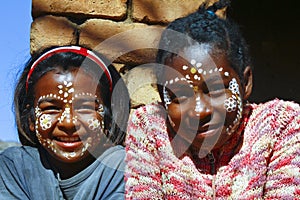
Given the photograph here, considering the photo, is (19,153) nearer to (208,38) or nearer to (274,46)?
(208,38)

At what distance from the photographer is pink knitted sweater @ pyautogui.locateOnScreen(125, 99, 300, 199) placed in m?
2.26

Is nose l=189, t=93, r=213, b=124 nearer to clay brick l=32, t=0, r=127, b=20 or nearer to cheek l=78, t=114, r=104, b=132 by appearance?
cheek l=78, t=114, r=104, b=132

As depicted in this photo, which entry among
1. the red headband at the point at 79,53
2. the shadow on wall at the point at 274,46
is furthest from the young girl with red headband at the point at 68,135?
the shadow on wall at the point at 274,46

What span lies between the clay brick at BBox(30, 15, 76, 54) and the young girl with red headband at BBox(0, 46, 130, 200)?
0.13 m

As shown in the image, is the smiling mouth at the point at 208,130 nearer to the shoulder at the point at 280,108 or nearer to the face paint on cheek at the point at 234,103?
the face paint on cheek at the point at 234,103

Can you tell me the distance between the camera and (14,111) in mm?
2797

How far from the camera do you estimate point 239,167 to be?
2.31m

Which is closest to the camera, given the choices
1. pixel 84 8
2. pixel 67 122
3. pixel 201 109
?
pixel 201 109

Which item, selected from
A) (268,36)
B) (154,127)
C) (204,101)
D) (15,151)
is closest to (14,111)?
(15,151)

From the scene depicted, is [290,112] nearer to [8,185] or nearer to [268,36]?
[8,185]

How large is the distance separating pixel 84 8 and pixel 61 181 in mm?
735

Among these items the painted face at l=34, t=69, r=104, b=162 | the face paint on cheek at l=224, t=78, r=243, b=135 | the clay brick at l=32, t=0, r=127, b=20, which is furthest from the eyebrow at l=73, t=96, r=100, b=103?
the face paint on cheek at l=224, t=78, r=243, b=135


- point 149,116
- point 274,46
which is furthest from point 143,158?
point 274,46

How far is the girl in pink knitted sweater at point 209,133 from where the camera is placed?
7.44ft
